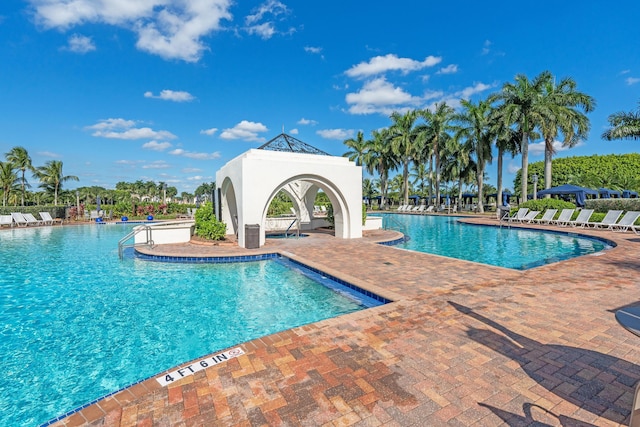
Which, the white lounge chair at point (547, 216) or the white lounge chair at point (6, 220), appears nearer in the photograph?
the white lounge chair at point (547, 216)

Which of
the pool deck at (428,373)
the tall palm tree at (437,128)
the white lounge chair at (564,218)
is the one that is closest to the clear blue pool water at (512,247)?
the white lounge chair at (564,218)

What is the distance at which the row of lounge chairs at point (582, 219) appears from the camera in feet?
49.3

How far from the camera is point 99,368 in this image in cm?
401

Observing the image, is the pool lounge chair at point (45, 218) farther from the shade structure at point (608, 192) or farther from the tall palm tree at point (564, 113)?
the shade structure at point (608, 192)

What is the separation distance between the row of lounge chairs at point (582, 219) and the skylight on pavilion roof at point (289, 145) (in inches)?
594

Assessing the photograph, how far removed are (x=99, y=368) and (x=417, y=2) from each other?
65.8 feet

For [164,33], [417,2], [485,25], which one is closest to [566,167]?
[485,25]

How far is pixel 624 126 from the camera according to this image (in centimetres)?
1925

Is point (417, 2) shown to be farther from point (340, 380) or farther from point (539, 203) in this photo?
point (340, 380)

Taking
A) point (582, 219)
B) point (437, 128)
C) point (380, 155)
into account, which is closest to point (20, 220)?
point (380, 155)

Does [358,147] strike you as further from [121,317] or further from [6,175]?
[6,175]

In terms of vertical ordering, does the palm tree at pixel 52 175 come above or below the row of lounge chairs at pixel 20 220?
above

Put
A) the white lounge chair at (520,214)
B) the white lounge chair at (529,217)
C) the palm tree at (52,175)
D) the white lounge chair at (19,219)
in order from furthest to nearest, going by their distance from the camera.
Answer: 1. the palm tree at (52,175)
2. the white lounge chair at (19,219)
3. the white lounge chair at (520,214)
4. the white lounge chair at (529,217)

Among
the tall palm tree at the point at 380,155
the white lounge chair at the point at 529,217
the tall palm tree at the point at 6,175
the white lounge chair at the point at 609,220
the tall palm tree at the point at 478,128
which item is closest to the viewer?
the white lounge chair at the point at 609,220
